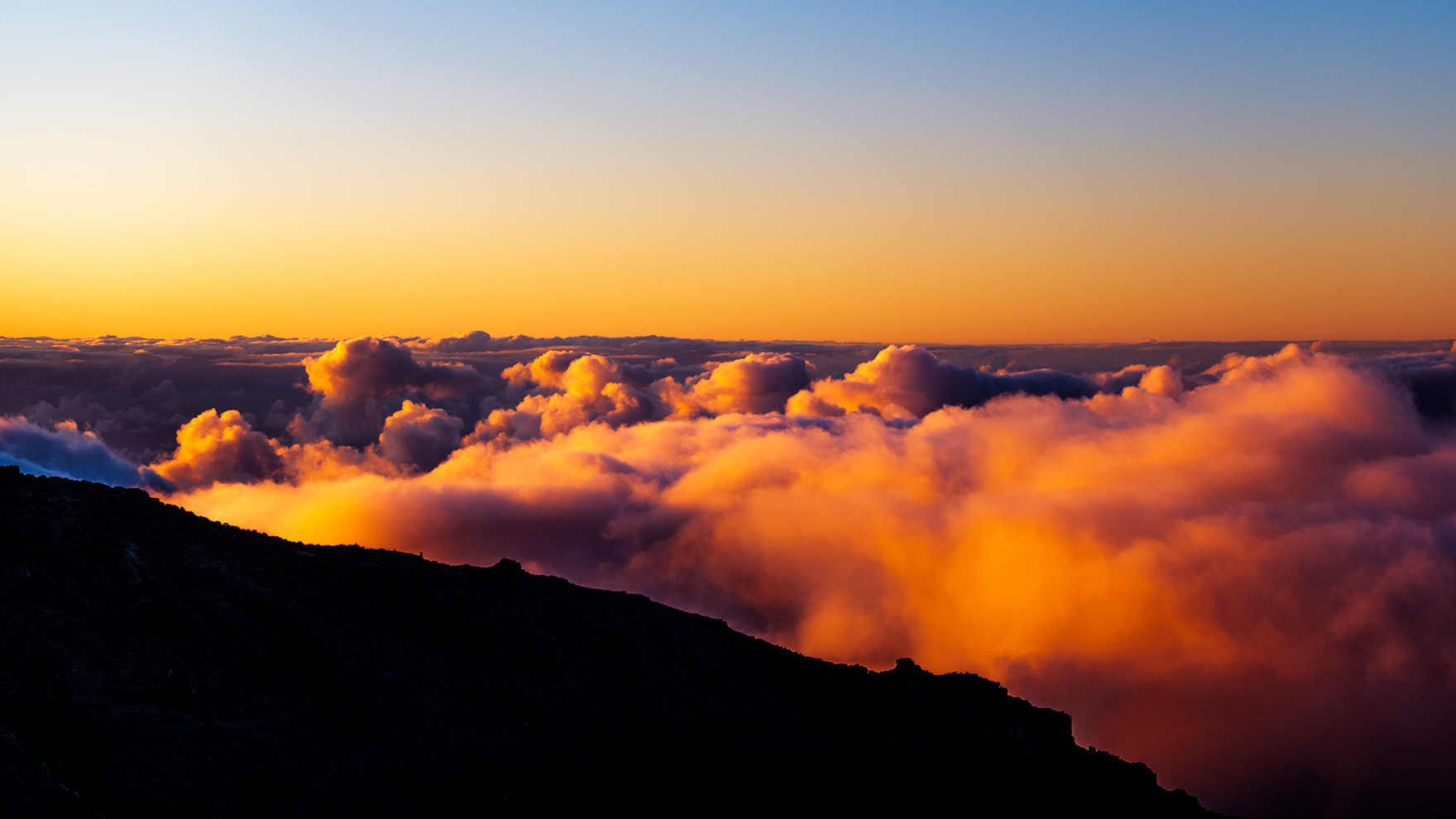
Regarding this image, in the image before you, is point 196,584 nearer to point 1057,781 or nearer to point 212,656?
point 212,656

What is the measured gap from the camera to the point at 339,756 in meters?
50.4

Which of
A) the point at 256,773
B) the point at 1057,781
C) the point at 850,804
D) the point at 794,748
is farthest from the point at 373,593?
the point at 1057,781

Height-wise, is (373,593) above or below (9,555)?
below

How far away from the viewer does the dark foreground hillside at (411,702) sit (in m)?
44.3

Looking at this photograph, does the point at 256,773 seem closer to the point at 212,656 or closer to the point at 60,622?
the point at 212,656

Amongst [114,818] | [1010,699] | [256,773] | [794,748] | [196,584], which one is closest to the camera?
[114,818]

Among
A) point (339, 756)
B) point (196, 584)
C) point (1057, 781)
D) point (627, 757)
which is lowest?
point (1057, 781)

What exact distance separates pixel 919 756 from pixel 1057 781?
1029 centimetres

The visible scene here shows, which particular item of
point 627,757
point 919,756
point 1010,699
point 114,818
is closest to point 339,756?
point 114,818

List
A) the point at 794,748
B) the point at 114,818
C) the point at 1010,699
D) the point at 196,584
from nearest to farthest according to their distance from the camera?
the point at 114,818 → the point at 196,584 → the point at 794,748 → the point at 1010,699

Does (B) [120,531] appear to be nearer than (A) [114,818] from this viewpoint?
No

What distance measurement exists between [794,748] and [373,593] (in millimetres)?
31220

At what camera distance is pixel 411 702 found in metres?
57.8

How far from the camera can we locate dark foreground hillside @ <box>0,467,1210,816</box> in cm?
4428
